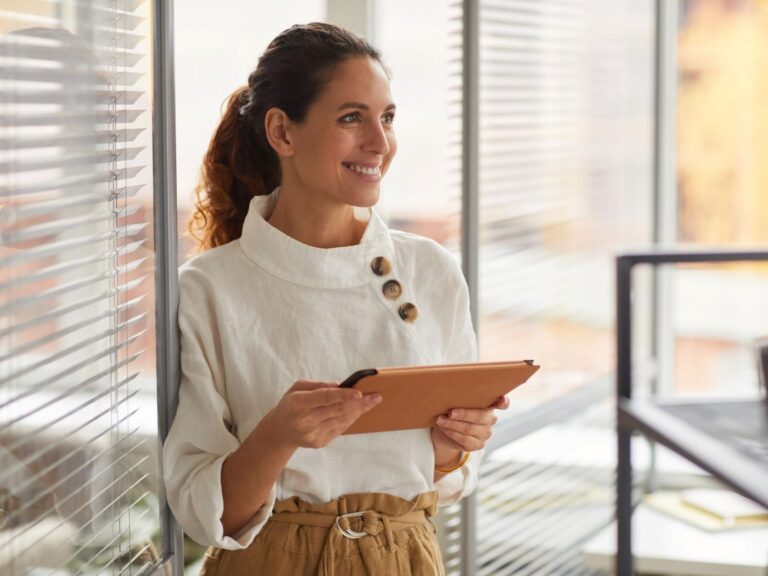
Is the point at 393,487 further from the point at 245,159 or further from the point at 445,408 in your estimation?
the point at 245,159

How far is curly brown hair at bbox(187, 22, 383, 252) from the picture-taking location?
5.51 feet

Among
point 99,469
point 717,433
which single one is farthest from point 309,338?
point 717,433

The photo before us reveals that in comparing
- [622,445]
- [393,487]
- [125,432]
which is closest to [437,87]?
[622,445]

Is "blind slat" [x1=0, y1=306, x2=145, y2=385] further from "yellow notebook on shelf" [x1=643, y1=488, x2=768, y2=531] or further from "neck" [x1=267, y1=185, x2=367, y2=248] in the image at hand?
"yellow notebook on shelf" [x1=643, y1=488, x2=768, y2=531]

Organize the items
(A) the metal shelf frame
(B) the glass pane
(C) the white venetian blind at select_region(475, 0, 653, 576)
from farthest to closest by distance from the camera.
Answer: (B) the glass pane < (C) the white venetian blind at select_region(475, 0, 653, 576) < (A) the metal shelf frame

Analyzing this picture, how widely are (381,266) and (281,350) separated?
0.74 feet

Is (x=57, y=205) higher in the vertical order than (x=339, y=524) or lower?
higher

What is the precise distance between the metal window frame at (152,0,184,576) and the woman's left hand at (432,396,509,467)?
43 centimetres

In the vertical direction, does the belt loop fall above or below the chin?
below

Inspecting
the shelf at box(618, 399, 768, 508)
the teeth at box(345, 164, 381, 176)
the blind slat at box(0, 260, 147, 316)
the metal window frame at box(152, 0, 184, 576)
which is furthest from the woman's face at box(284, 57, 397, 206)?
the shelf at box(618, 399, 768, 508)

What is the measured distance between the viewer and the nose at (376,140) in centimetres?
168

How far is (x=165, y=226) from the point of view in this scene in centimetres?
162

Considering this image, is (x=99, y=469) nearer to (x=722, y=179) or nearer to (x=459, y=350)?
(x=459, y=350)

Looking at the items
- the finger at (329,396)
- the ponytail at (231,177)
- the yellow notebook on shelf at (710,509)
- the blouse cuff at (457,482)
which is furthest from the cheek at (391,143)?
the yellow notebook on shelf at (710,509)
